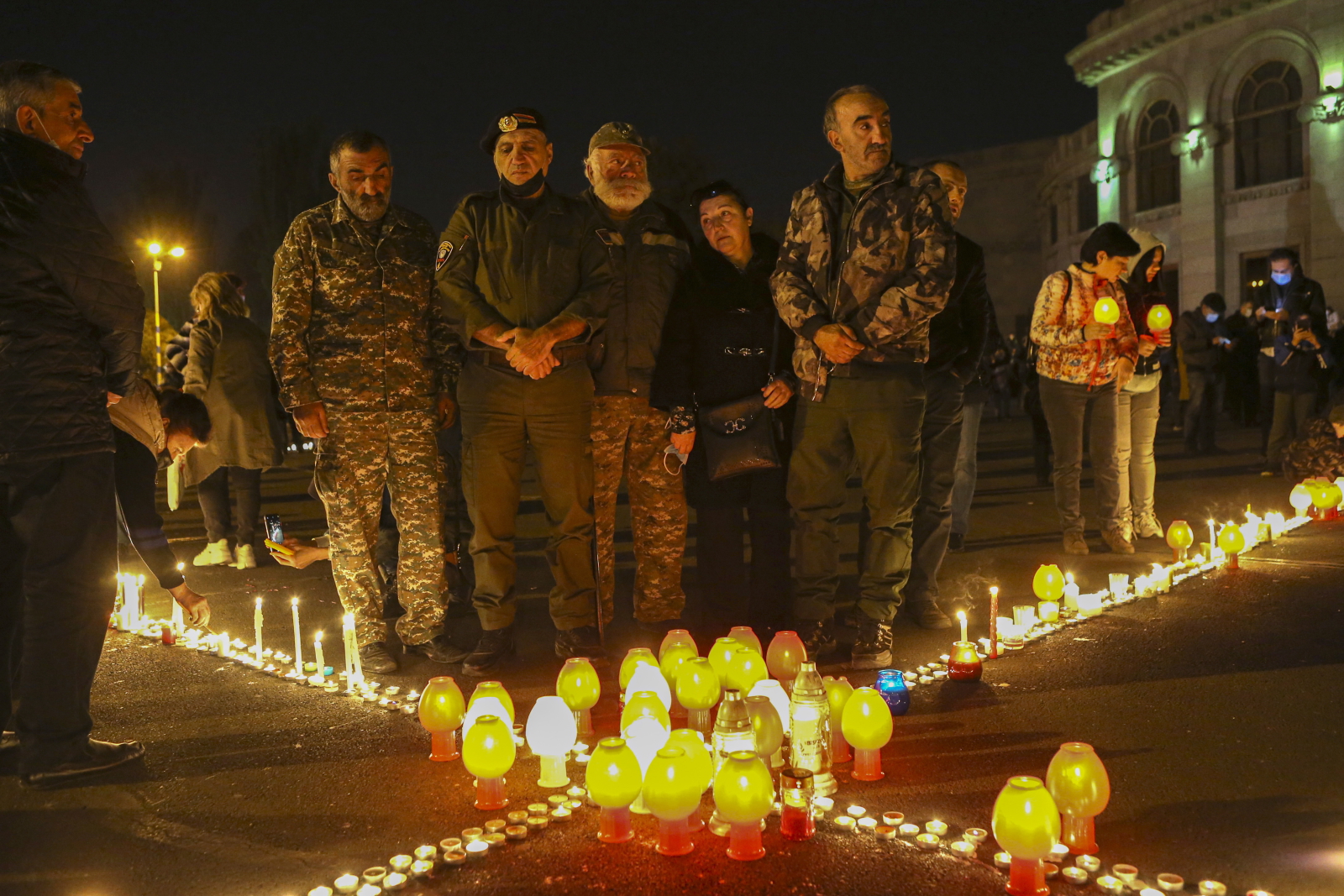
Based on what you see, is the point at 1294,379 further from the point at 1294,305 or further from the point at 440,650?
the point at 440,650

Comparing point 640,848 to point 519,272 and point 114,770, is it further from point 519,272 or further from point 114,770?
point 519,272

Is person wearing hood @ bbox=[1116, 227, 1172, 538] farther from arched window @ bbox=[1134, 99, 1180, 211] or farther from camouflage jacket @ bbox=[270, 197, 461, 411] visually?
arched window @ bbox=[1134, 99, 1180, 211]

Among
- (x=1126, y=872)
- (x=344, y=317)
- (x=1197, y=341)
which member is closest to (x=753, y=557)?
(x=344, y=317)

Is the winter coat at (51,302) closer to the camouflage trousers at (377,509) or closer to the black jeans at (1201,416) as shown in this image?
the camouflage trousers at (377,509)

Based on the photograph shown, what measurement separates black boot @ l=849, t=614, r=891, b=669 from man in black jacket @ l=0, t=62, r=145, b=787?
2800 millimetres

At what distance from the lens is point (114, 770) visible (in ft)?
12.7

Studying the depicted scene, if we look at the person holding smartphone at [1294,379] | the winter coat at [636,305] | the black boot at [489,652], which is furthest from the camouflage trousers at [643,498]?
the person holding smartphone at [1294,379]

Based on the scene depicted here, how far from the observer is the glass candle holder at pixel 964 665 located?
14.9ft

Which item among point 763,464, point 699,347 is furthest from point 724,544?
point 699,347

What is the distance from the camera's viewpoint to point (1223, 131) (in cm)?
3120

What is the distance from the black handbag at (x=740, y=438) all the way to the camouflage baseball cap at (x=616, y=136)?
1.34 meters

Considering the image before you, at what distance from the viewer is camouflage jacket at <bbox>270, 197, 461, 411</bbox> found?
5.09m

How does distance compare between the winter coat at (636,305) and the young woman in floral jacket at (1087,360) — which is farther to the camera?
the young woman in floral jacket at (1087,360)

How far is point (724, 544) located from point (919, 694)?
1420 millimetres
